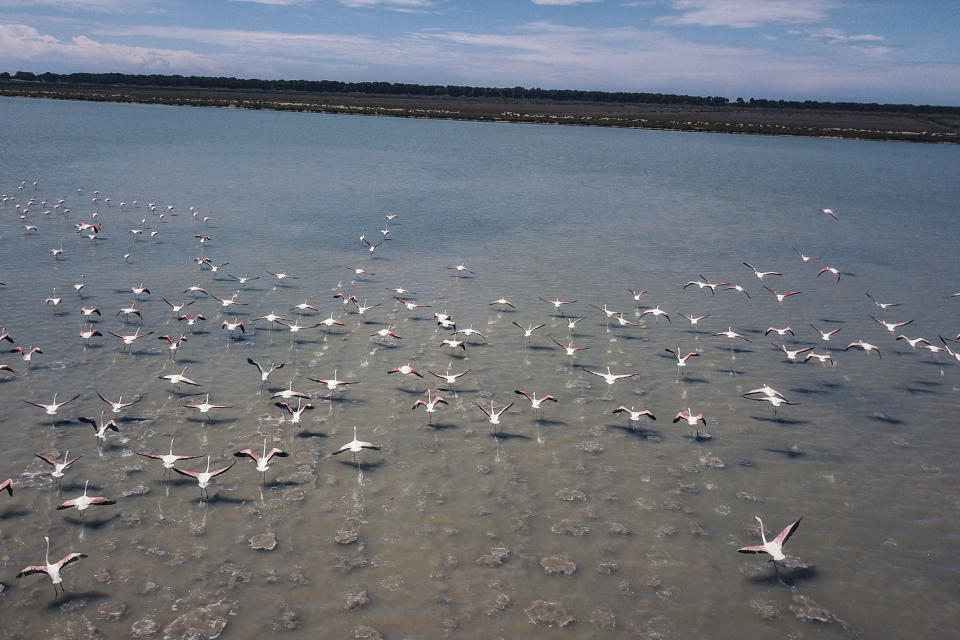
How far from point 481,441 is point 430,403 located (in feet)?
7.41

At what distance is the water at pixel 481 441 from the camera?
13492 mm

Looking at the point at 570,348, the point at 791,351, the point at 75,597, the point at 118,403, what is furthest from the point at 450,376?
the point at 791,351

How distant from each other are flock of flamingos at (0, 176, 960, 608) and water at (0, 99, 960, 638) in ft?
0.87

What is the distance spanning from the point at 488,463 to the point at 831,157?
377 ft

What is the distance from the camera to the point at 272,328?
26906mm

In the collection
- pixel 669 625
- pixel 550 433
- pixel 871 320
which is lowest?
pixel 669 625

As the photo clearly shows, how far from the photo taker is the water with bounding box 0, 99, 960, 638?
13.5m

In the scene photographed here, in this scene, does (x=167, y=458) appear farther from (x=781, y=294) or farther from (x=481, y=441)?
(x=781, y=294)

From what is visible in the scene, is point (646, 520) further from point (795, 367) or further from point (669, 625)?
point (795, 367)

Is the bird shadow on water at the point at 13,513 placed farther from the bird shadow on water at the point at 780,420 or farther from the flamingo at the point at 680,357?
the bird shadow on water at the point at 780,420

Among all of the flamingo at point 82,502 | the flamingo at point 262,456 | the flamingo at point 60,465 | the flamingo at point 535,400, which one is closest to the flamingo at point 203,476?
the flamingo at point 262,456

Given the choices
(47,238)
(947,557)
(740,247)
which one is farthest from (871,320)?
(47,238)

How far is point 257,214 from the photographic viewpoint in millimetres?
48906

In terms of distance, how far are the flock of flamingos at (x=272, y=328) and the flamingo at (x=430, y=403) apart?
0.06m
